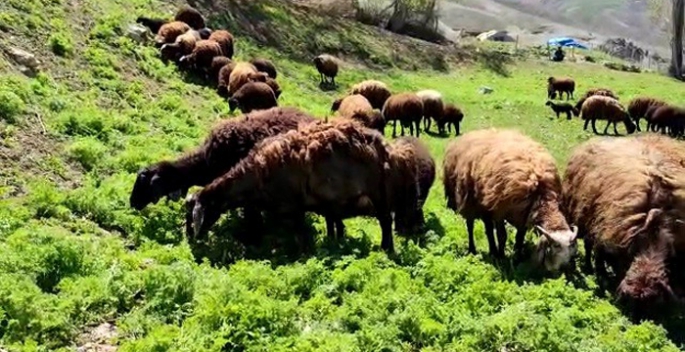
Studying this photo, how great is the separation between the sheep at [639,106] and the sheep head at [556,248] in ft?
73.4

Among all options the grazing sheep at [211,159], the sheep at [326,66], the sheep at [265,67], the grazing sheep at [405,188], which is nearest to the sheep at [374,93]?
the sheep at [265,67]

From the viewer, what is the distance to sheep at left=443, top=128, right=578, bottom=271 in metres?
10.1

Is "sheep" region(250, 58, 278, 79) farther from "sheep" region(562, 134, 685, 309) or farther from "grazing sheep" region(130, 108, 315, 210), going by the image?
"sheep" region(562, 134, 685, 309)

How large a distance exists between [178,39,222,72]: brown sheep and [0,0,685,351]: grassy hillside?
3.04m

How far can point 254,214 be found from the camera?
11.2 meters

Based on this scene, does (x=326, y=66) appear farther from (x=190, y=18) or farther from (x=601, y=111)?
(x=601, y=111)

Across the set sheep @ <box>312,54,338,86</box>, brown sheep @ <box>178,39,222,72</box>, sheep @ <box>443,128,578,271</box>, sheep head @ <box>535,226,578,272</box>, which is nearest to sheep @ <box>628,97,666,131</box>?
sheep @ <box>312,54,338,86</box>

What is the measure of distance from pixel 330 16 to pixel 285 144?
102 ft

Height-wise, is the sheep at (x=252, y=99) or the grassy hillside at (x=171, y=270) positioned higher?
the sheep at (x=252, y=99)

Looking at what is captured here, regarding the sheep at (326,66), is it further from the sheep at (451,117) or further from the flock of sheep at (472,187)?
the flock of sheep at (472,187)

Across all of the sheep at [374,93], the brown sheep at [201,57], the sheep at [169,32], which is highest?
the sheep at [169,32]

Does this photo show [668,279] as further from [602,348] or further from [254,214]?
[254,214]

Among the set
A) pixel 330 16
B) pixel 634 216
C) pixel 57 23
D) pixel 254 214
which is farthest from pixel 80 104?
pixel 330 16

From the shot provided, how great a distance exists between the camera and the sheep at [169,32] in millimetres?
22934
